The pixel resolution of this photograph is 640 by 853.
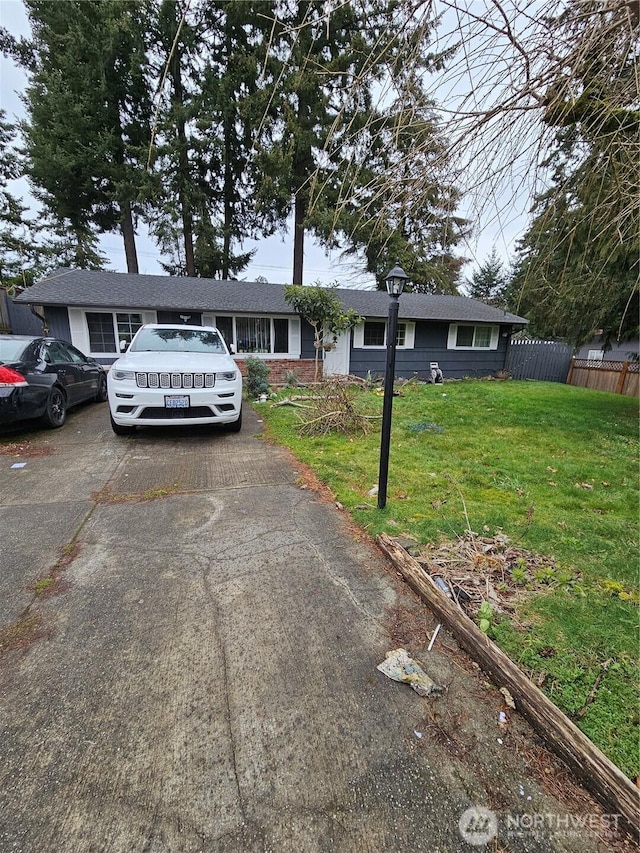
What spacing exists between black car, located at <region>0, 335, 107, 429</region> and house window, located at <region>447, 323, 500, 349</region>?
12471 mm

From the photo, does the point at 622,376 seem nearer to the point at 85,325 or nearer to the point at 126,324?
the point at 126,324

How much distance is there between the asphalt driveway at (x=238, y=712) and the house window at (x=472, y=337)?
528 inches

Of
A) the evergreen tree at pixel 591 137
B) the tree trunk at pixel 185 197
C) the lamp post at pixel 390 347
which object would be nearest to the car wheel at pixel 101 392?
the lamp post at pixel 390 347

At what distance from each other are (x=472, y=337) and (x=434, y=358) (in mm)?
2021

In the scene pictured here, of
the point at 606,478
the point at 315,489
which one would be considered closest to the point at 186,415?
the point at 315,489

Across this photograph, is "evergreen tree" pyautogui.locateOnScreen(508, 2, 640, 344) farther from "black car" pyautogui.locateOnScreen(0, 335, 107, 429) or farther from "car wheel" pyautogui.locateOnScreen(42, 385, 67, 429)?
"car wheel" pyautogui.locateOnScreen(42, 385, 67, 429)

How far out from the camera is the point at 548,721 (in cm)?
147

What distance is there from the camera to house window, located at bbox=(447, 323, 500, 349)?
47.7 ft

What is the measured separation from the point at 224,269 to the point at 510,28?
20837mm

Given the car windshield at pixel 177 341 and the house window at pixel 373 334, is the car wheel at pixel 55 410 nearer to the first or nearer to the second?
the car windshield at pixel 177 341

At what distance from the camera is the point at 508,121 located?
1.94 m

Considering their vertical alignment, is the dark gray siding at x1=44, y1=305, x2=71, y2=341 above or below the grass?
above

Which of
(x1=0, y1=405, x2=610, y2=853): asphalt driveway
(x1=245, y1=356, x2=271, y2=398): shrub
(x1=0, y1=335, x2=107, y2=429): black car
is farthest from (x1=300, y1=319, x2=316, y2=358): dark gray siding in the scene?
(x1=0, y1=405, x2=610, y2=853): asphalt driveway

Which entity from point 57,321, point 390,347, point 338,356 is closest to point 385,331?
point 338,356
